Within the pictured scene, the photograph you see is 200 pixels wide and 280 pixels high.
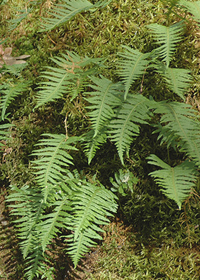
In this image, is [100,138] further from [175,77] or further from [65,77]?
[175,77]

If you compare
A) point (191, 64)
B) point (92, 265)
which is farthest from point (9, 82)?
point (92, 265)

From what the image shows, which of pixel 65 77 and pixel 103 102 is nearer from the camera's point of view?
pixel 103 102

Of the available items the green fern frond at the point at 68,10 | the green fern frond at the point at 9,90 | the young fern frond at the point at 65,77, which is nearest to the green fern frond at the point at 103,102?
the young fern frond at the point at 65,77

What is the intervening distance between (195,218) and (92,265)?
3.98ft

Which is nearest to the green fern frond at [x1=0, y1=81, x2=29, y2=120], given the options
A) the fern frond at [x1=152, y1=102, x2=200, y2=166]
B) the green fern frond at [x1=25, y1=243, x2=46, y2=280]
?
the green fern frond at [x1=25, y1=243, x2=46, y2=280]

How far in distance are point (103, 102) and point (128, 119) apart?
0.92 feet

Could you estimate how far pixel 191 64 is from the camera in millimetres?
3006

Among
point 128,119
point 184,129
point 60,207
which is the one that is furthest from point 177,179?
point 60,207

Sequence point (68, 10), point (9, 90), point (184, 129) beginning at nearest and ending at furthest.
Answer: point (184, 129) < point (68, 10) < point (9, 90)

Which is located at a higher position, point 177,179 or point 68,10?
point 68,10

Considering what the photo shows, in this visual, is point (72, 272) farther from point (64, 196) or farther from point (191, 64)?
point (191, 64)

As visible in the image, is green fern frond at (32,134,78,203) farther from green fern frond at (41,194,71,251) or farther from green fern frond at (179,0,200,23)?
green fern frond at (179,0,200,23)

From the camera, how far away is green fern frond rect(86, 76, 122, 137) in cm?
244

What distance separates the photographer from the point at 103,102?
2.52 m
